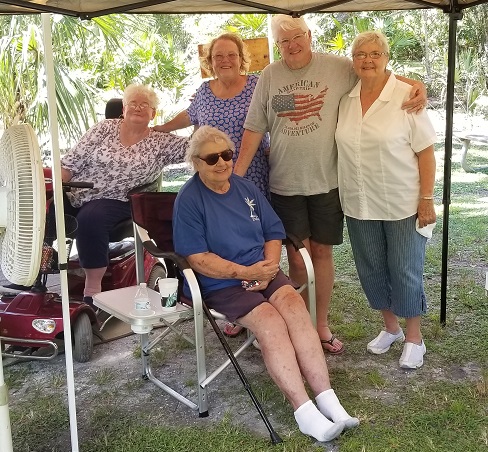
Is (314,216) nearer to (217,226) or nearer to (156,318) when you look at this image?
(217,226)

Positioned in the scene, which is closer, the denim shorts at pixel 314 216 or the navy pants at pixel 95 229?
the denim shorts at pixel 314 216

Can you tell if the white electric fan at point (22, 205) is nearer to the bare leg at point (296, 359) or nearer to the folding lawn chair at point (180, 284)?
the folding lawn chair at point (180, 284)

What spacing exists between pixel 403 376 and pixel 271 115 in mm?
1407

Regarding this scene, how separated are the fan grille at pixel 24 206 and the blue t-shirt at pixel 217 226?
38.2 inches

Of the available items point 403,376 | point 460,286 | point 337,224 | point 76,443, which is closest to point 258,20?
point 460,286

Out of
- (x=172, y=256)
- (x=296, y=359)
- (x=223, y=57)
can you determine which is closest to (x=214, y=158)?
(x=172, y=256)

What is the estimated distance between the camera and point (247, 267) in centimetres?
279

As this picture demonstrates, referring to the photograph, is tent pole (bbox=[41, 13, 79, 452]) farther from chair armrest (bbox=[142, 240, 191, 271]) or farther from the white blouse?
the white blouse

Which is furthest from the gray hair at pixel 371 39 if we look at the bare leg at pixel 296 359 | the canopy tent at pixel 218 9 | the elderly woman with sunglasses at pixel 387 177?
the bare leg at pixel 296 359

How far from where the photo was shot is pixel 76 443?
239 cm

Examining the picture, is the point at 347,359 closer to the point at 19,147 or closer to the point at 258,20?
the point at 19,147

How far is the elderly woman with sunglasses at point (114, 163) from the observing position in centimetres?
365

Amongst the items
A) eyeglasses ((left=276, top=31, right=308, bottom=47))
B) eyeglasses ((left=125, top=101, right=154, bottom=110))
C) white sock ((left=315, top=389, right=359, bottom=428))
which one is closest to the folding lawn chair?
white sock ((left=315, top=389, right=359, bottom=428))

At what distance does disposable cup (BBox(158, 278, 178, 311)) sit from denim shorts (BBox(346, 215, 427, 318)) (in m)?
0.98
